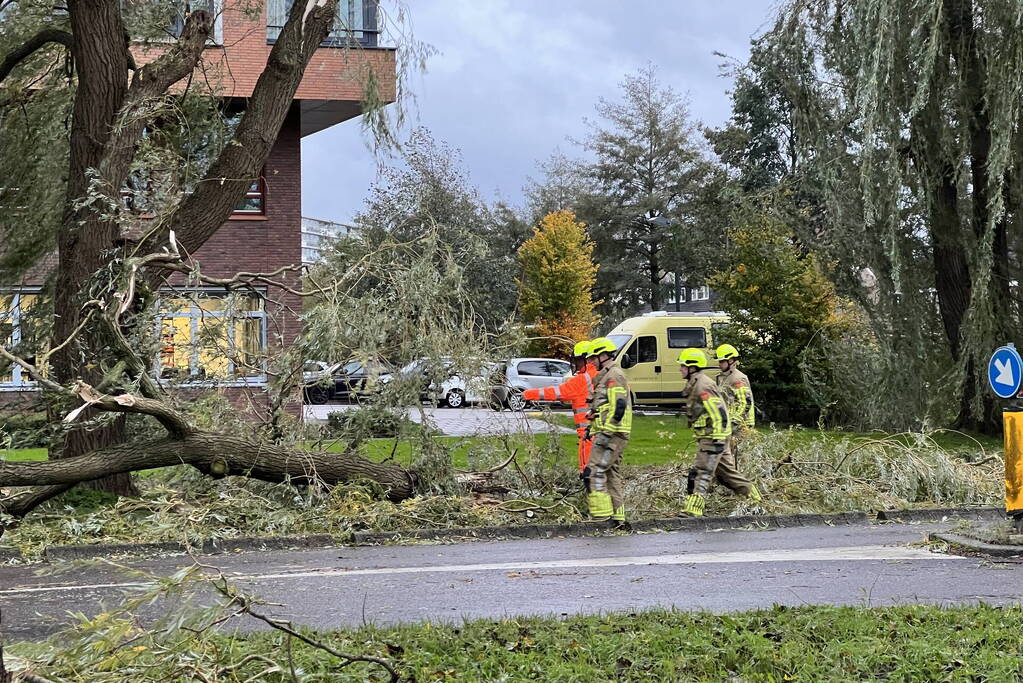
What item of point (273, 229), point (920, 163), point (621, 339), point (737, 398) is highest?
point (273, 229)

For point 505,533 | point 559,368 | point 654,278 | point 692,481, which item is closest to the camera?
point 505,533

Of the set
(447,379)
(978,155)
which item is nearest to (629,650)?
(447,379)

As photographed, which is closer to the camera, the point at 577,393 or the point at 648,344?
the point at 577,393

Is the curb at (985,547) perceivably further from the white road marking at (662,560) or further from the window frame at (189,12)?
the window frame at (189,12)

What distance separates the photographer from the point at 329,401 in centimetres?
1235

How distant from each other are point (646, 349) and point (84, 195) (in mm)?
20933

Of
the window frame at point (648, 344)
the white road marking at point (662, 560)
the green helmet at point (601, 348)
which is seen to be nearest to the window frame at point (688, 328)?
the window frame at point (648, 344)

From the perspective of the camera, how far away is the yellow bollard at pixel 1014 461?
999 cm

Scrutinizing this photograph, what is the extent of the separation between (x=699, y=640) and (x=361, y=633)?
5.92 ft

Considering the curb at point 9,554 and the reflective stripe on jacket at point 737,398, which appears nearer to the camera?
the curb at point 9,554

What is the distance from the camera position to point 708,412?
480 inches

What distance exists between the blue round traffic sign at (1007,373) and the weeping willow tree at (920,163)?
7.15 m

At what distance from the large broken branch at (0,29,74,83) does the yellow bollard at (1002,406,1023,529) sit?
33.3 feet

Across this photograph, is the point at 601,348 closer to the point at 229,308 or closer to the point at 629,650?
the point at 229,308
